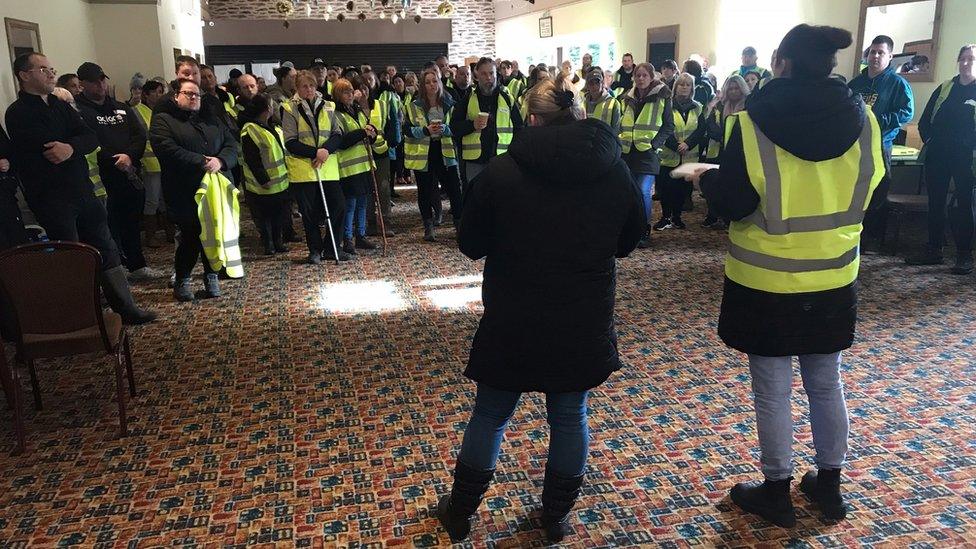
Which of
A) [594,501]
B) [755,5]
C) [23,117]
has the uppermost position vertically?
[755,5]

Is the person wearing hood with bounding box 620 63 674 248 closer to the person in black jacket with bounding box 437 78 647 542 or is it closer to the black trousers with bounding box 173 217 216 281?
the black trousers with bounding box 173 217 216 281

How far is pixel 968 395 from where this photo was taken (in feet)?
11.1

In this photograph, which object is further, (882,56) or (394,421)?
(882,56)

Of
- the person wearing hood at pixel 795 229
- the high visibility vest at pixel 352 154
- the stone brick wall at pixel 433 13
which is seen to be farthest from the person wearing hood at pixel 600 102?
the stone brick wall at pixel 433 13

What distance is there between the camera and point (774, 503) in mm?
2441

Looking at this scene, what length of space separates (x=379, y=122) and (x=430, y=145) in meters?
0.68

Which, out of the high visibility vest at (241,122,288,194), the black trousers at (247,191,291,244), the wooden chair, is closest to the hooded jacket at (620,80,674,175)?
the high visibility vest at (241,122,288,194)

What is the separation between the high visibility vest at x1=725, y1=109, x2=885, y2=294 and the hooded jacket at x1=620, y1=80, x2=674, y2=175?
394 cm

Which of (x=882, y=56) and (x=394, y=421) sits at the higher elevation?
(x=882, y=56)

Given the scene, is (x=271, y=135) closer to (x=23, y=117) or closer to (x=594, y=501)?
(x=23, y=117)

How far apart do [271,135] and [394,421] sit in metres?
3.46

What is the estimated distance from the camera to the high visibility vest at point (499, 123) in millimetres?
6055

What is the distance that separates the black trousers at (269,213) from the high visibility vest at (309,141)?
43 cm

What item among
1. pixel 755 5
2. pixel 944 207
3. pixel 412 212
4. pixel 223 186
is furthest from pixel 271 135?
pixel 755 5
